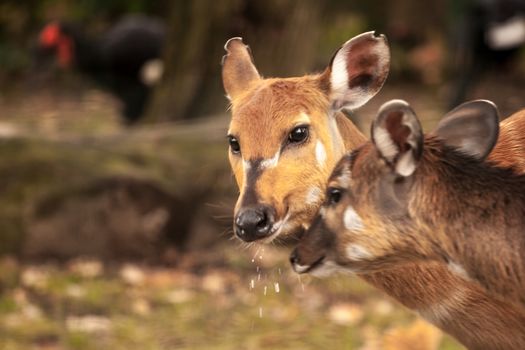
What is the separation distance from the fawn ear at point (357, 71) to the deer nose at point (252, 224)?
0.44 m

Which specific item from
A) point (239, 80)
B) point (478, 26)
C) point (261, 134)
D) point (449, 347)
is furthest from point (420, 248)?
point (478, 26)

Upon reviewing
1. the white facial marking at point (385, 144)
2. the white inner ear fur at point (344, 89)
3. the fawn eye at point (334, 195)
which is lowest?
the fawn eye at point (334, 195)

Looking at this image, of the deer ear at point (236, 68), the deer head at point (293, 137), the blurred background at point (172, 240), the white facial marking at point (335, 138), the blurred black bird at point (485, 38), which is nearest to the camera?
the deer head at point (293, 137)

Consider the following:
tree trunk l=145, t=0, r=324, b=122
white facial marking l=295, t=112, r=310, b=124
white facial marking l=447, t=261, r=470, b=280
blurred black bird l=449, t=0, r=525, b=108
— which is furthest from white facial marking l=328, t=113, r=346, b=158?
blurred black bird l=449, t=0, r=525, b=108

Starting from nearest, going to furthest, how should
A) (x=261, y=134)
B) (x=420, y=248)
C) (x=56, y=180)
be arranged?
1. (x=420, y=248)
2. (x=261, y=134)
3. (x=56, y=180)

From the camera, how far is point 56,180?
7.35m

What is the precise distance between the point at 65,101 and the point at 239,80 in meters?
9.57

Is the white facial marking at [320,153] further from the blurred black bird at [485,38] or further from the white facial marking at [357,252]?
the blurred black bird at [485,38]

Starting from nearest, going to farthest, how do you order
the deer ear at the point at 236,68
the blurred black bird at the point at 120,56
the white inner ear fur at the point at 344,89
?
the white inner ear fur at the point at 344,89 → the deer ear at the point at 236,68 → the blurred black bird at the point at 120,56

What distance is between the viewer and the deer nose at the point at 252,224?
10.2 ft

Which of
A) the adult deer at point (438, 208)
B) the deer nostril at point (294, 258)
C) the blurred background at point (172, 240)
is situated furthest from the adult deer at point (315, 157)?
the blurred background at point (172, 240)

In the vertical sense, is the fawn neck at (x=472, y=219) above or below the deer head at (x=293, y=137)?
below

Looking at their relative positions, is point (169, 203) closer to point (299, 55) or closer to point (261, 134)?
point (299, 55)

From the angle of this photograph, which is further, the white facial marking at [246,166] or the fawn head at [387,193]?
the white facial marking at [246,166]
